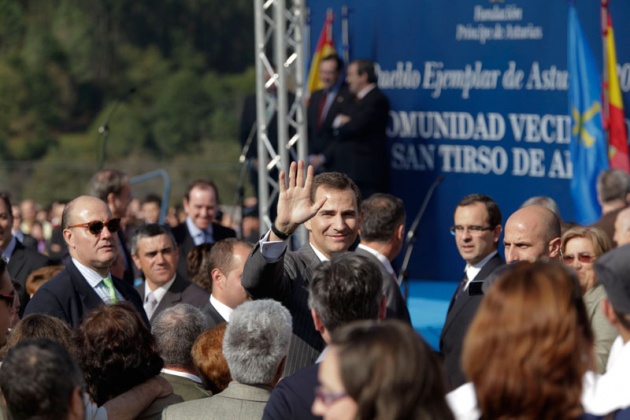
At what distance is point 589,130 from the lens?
9695 mm

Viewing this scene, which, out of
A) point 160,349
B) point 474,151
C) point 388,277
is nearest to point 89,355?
point 160,349

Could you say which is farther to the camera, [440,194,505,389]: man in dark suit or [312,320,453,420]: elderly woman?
[440,194,505,389]: man in dark suit

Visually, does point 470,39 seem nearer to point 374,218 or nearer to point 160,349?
point 374,218

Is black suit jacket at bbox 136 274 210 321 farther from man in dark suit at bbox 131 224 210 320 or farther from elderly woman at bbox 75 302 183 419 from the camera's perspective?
elderly woman at bbox 75 302 183 419

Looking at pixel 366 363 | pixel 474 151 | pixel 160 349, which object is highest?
pixel 474 151

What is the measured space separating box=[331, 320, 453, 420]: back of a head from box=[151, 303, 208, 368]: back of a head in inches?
81.6

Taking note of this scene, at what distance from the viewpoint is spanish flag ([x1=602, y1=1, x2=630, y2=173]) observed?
9.47 meters

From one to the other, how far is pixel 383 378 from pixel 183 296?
4.26m

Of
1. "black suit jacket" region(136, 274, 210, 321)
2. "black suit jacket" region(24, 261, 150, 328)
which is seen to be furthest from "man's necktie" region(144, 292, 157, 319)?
"black suit jacket" region(24, 261, 150, 328)

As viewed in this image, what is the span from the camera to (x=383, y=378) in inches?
101

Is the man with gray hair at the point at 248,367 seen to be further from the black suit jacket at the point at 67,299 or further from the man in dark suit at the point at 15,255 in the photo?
the man in dark suit at the point at 15,255

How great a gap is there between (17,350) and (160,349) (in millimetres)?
1407

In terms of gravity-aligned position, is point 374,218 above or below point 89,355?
above

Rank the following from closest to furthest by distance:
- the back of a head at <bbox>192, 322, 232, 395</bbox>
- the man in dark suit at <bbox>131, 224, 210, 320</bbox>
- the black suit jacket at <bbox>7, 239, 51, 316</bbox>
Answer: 1. the back of a head at <bbox>192, 322, 232, 395</bbox>
2. the man in dark suit at <bbox>131, 224, 210, 320</bbox>
3. the black suit jacket at <bbox>7, 239, 51, 316</bbox>
